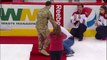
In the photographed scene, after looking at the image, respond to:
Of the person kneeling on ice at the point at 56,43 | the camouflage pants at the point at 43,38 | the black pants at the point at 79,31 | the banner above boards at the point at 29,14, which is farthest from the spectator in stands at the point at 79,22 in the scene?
the person kneeling on ice at the point at 56,43

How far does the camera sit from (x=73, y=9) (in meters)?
10.6

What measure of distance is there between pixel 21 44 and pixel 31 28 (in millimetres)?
989

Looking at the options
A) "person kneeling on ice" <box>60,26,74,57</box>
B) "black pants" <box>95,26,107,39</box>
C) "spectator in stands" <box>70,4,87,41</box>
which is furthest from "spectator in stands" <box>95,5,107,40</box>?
"person kneeling on ice" <box>60,26,74,57</box>

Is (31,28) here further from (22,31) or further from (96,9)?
(96,9)

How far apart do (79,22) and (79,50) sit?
1.43m

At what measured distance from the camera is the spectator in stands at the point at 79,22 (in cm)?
1031

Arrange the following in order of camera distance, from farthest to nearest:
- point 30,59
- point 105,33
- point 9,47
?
point 105,33, point 9,47, point 30,59

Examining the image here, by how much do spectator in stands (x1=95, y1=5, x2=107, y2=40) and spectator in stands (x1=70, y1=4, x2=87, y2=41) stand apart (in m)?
0.45

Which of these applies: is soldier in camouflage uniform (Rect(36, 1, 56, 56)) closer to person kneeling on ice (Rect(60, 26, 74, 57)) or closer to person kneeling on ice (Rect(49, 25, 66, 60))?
person kneeling on ice (Rect(60, 26, 74, 57))

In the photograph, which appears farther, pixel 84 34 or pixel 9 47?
pixel 84 34

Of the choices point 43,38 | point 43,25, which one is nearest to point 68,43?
point 43,38

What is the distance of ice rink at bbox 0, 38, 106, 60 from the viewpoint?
857 centimetres

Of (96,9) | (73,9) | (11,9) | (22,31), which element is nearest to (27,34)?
(22,31)

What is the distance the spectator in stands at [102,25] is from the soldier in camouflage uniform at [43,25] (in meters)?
2.44
